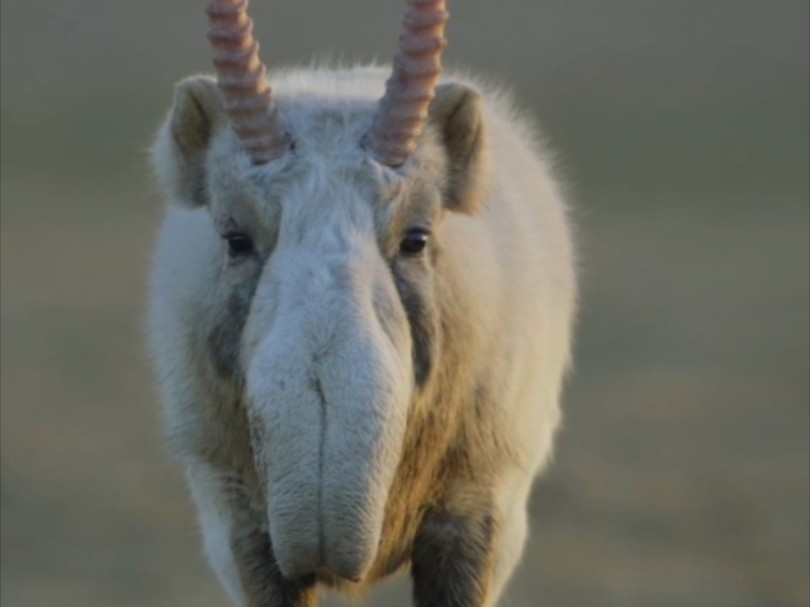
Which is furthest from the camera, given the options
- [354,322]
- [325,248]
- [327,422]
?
[325,248]

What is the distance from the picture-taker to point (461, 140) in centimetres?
1000

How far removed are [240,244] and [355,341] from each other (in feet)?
2.99

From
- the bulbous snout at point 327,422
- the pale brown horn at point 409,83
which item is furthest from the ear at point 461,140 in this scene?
the bulbous snout at point 327,422

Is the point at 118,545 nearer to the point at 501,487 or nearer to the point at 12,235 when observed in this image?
the point at 12,235

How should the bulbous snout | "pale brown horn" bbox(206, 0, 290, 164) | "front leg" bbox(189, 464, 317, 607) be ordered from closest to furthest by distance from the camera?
the bulbous snout < "pale brown horn" bbox(206, 0, 290, 164) < "front leg" bbox(189, 464, 317, 607)

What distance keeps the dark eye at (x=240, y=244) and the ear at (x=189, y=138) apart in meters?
0.44

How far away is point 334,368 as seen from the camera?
8.78 metres

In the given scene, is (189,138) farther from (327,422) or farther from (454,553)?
(454,553)

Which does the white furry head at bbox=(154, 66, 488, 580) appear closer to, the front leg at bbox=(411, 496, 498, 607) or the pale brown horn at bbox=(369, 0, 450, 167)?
the pale brown horn at bbox=(369, 0, 450, 167)

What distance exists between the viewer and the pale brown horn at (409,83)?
959 cm

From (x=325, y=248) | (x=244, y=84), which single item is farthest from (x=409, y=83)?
(x=325, y=248)

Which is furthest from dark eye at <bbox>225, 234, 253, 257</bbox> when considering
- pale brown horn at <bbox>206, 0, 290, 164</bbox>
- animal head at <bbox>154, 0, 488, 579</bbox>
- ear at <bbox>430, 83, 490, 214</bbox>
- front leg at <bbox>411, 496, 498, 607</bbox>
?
front leg at <bbox>411, 496, 498, 607</bbox>

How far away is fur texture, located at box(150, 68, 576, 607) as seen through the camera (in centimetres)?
887

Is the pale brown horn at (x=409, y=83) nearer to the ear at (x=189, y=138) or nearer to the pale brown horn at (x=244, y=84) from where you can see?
the pale brown horn at (x=244, y=84)
